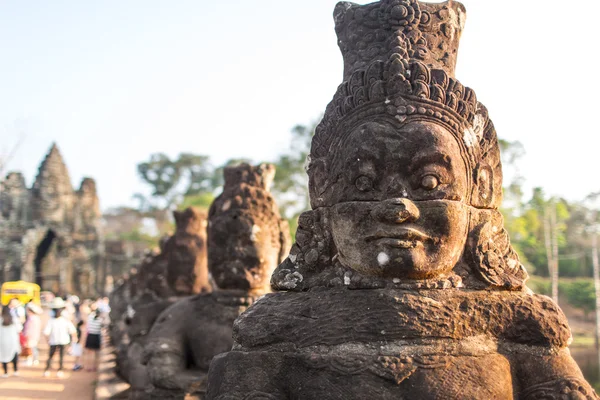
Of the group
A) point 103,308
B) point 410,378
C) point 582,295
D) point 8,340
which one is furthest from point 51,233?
point 410,378

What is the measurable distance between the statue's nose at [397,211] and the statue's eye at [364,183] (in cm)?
12

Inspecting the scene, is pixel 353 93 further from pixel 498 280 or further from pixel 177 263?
pixel 177 263

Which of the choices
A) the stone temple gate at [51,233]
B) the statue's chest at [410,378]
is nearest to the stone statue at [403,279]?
the statue's chest at [410,378]

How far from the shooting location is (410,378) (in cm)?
276

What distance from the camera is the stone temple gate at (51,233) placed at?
103ft

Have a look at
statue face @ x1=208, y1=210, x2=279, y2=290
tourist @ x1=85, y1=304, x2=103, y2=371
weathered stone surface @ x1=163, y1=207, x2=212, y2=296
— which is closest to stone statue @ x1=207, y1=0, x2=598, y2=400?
statue face @ x1=208, y1=210, x2=279, y2=290

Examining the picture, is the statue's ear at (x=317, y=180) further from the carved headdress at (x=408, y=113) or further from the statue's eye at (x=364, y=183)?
the statue's eye at (x=364, y=183)

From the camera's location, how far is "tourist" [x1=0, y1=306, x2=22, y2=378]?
35.6 feet

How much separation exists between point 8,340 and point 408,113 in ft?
33.8

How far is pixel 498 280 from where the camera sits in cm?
304

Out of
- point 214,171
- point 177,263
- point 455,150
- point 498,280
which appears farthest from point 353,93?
point 214,171

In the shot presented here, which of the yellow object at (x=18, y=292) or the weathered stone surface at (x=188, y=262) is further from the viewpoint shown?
the yellow object at (x=18, y=292)

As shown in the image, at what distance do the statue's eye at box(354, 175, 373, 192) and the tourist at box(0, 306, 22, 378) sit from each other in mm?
9578

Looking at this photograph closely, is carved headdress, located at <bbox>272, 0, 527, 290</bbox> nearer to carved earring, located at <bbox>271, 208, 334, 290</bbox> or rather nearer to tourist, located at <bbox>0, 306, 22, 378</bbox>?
carved earring, located at <bbox>271, 208, 334, 290</bbox>
